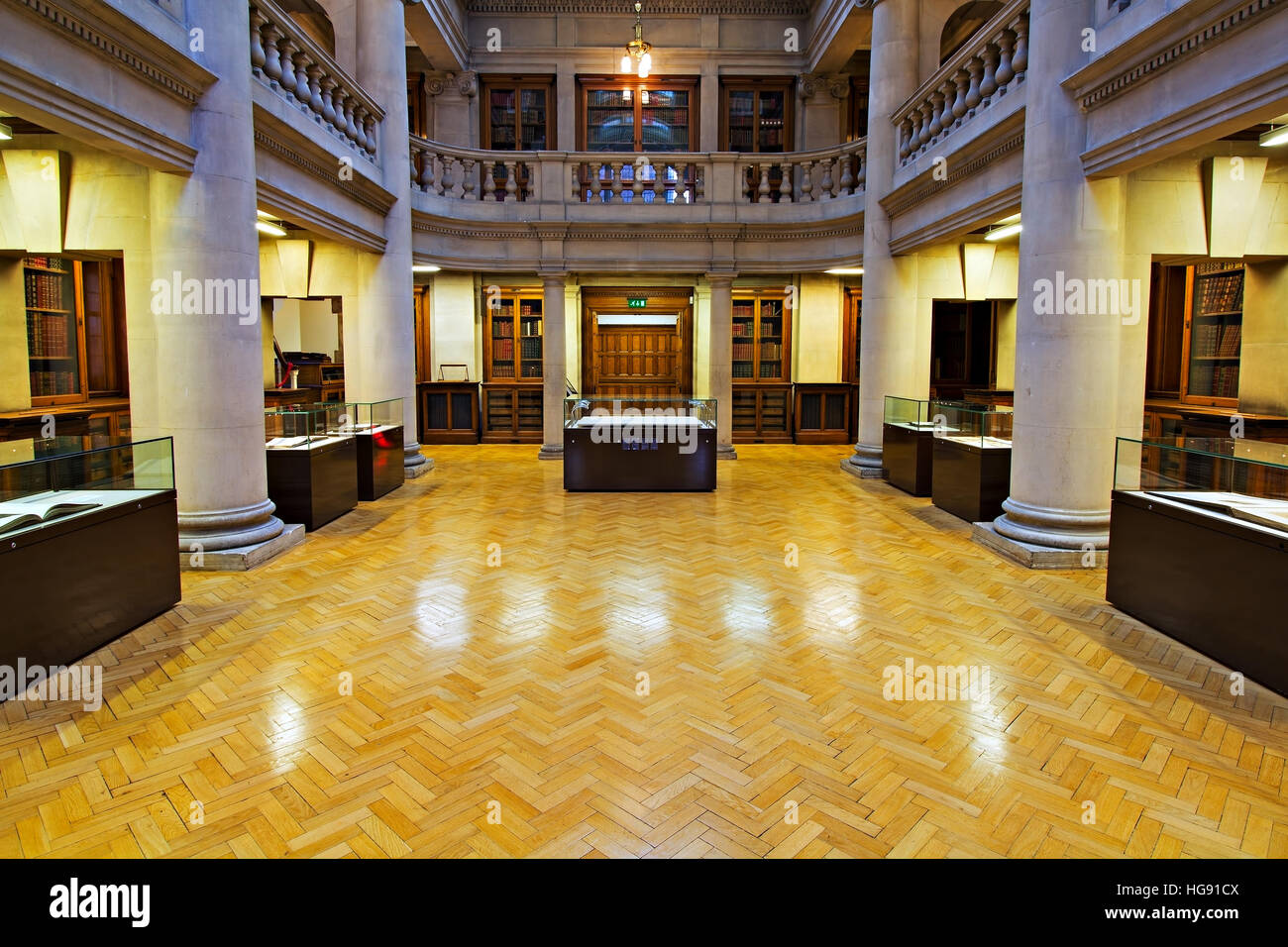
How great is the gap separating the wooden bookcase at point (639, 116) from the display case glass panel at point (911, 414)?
7.07 metres

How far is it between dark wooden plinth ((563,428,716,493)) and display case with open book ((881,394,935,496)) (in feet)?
7.76

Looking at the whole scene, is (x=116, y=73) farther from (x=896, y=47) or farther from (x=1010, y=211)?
(x=896, y=47)

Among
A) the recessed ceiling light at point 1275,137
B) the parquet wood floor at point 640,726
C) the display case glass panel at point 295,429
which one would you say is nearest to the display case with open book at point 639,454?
the display case glass panel at point 295,429

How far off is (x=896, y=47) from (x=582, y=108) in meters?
6.06

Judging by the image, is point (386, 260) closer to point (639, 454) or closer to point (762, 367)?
point (639, 454)

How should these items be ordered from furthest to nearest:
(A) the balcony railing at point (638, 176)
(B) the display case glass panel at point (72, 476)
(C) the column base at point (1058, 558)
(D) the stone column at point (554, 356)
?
(D) the stone column at point (554, 356) → (A) the balcony railing at point (638, 176) → (C) the column base at point (1058, 558) → (B) the display case glass panel at point (72, 476)

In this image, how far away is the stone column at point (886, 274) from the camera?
9.55 m

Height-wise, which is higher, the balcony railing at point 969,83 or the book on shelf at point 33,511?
the balcony railing at point 969,83

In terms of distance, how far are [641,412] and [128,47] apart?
20.0 feet

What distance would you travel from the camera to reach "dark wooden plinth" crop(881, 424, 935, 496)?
8.73m

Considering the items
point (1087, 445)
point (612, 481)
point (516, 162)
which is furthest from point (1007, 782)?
point (516, 162)

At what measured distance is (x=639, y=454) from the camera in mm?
9023

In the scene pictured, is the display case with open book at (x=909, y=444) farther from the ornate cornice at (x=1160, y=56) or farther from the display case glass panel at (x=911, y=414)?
the ornate cornice at (x=1160, y=56)

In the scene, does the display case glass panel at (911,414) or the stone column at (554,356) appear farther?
the stone column at (554,356)
